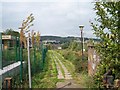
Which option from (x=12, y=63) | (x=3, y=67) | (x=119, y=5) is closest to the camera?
(x=119, y=5)

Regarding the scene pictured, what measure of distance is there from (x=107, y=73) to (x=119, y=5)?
45.9 inches

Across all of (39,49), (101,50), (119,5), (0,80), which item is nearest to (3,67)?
(0,80)

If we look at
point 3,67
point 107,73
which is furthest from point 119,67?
point 3,67

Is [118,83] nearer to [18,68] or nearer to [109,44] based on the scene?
[109,44]

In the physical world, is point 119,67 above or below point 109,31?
below

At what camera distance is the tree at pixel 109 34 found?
454 cm

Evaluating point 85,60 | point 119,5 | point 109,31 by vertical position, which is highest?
point 119,5

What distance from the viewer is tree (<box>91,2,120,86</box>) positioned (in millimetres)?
4536

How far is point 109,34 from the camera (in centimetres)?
469

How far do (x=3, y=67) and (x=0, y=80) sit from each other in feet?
4.32

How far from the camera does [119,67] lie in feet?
15.1

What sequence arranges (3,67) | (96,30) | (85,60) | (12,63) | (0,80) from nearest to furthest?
(96,30) → (0,80) → (3,67) → (12,63) → (85,60)

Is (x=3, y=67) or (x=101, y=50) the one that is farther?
(x=3, y=67)

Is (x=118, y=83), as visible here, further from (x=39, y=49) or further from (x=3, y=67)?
(x=39, y=49)
